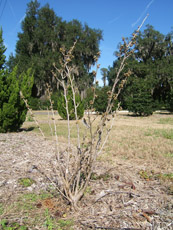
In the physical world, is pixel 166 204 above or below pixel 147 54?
below

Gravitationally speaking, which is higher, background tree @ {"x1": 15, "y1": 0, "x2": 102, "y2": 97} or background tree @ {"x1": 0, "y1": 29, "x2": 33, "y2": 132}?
background tree @ {"x1": 15, "y1": 0, "x2": 102, "y2": 97}

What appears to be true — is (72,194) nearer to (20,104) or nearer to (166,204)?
(166,204)

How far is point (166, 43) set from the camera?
3073cm

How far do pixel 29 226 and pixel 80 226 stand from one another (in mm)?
443

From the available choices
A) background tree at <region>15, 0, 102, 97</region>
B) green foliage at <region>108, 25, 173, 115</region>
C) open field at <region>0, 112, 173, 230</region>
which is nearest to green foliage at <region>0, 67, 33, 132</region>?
open field at <region>0, 112, 173, 230</region>

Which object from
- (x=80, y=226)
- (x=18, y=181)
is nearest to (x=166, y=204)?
(x=80, y=226)

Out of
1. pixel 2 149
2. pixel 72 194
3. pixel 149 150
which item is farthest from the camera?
pixel 149 150

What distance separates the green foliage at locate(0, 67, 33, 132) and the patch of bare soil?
3.36 metres

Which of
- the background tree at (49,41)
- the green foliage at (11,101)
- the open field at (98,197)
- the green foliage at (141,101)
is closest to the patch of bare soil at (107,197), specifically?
the open field at (98,197)

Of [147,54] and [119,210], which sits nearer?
[119,210]

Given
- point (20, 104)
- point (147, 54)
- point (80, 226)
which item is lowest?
point (80, 226)

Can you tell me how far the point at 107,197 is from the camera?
229 centimetres

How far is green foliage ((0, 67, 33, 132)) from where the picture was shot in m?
6.55

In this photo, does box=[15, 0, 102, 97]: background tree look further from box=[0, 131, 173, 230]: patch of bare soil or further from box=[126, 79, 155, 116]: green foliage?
box=[0, 131, 173, 230]: patch of bare soil
